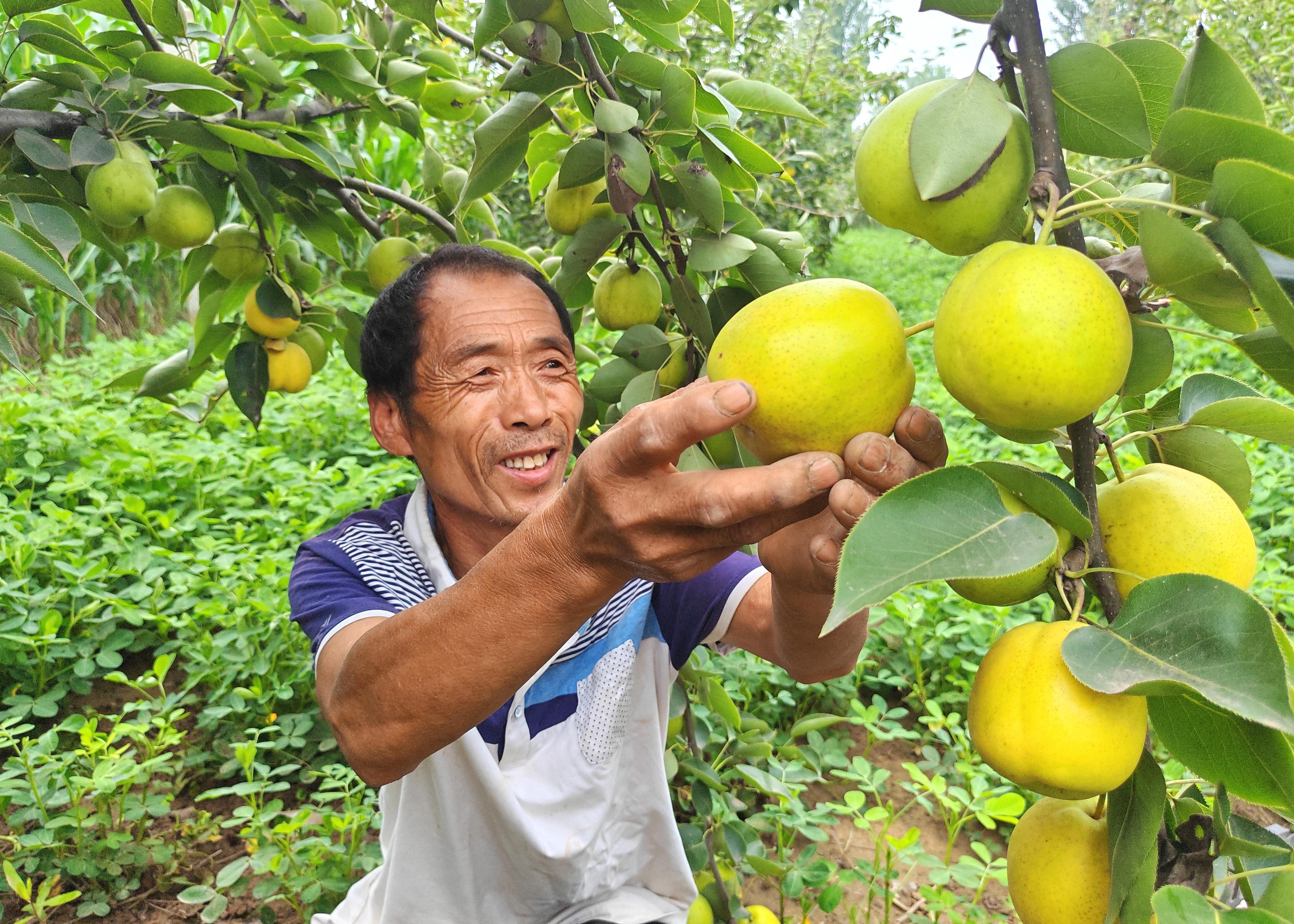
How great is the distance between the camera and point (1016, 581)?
28.0 inches

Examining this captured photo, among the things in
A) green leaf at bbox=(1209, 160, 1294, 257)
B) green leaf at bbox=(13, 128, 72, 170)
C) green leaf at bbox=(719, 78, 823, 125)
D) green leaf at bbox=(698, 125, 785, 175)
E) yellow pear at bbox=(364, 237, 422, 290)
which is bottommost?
yellow pear at bbox=(364, 237, 422, 290)

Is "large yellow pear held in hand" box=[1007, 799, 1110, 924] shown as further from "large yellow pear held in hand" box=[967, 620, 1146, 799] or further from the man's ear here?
the man's ear

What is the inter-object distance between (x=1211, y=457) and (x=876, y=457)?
1.09 feet

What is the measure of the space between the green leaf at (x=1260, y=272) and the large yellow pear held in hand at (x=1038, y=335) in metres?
0.07

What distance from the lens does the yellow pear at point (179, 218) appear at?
1747 millimetres

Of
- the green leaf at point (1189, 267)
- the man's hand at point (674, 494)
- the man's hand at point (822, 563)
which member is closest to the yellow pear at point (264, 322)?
the man's hand at point (822, 563)

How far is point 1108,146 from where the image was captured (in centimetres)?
77

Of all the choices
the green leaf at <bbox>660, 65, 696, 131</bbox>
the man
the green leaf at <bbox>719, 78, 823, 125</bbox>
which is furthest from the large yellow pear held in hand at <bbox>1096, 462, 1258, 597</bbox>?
the green leaf at <bbox>719, 78, 823, 125</bbox>

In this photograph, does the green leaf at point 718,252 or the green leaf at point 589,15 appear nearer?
the green leaf at point 589,15

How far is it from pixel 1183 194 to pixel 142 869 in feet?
8.34

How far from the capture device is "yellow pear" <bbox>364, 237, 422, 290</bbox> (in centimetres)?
206

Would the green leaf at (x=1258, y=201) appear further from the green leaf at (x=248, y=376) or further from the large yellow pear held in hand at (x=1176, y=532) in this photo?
the green leaf at (x=248, y=376)

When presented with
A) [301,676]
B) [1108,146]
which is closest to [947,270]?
[301,676]

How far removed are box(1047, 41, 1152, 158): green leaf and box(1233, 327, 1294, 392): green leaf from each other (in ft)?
0.57
